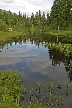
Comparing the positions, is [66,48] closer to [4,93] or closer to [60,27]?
[4,93]

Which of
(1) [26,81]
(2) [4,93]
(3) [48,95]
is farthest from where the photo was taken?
(1) [26,81]

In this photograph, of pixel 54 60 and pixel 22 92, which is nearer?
pixel 22 92

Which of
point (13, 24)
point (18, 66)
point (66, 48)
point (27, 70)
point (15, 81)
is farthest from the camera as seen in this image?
point (13, 24)

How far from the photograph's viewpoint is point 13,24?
399 ft

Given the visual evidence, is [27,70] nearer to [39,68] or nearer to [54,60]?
[39,68]

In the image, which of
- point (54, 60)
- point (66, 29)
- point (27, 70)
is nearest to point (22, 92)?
point (27, 70)

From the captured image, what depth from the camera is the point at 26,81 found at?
22734 mm

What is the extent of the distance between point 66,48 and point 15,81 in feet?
70.2

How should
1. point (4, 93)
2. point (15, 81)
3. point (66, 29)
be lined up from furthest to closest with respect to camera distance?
point (66, 29), point (15, 81), point (4, 93)

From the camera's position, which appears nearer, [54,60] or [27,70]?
[27,70]

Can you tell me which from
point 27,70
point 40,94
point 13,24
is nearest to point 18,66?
point 27,70

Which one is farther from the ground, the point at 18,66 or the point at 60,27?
the point at 60,27

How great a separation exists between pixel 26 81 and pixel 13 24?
335ft

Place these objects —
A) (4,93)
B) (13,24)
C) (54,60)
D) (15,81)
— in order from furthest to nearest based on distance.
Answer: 1. (13,24)
2. (54,60)
3. (15,81)
4. (4,93)
